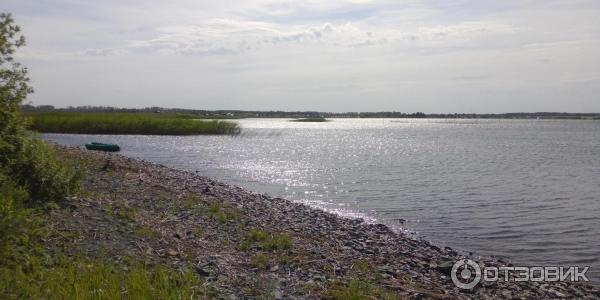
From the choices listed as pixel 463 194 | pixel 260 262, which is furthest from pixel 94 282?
pixel 463 194

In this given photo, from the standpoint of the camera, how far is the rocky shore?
384 inches

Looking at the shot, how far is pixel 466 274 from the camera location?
12906 mm

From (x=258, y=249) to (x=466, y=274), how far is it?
17.4 ft

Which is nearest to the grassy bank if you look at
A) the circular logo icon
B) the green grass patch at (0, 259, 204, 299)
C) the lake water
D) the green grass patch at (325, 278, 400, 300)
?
the lake water

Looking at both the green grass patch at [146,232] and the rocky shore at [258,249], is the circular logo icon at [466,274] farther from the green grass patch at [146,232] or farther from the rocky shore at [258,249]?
the green grass patch at [146,232]

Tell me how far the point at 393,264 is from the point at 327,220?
22.3 ft

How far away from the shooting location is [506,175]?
3944cm

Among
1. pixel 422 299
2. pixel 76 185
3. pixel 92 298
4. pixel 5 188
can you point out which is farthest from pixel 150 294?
pixel 76 185

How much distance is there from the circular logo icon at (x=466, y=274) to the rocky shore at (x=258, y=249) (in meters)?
0.20

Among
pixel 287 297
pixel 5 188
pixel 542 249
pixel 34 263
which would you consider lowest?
pixel 542 249

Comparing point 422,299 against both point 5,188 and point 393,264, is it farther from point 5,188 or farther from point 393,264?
point 5,188

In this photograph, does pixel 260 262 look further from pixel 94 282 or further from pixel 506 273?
pixel 506 273

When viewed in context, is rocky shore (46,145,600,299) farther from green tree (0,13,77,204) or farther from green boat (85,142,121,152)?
green boat (85,142,121,152)

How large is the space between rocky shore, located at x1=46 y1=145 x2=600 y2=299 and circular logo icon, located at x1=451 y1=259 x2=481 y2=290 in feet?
0.64
